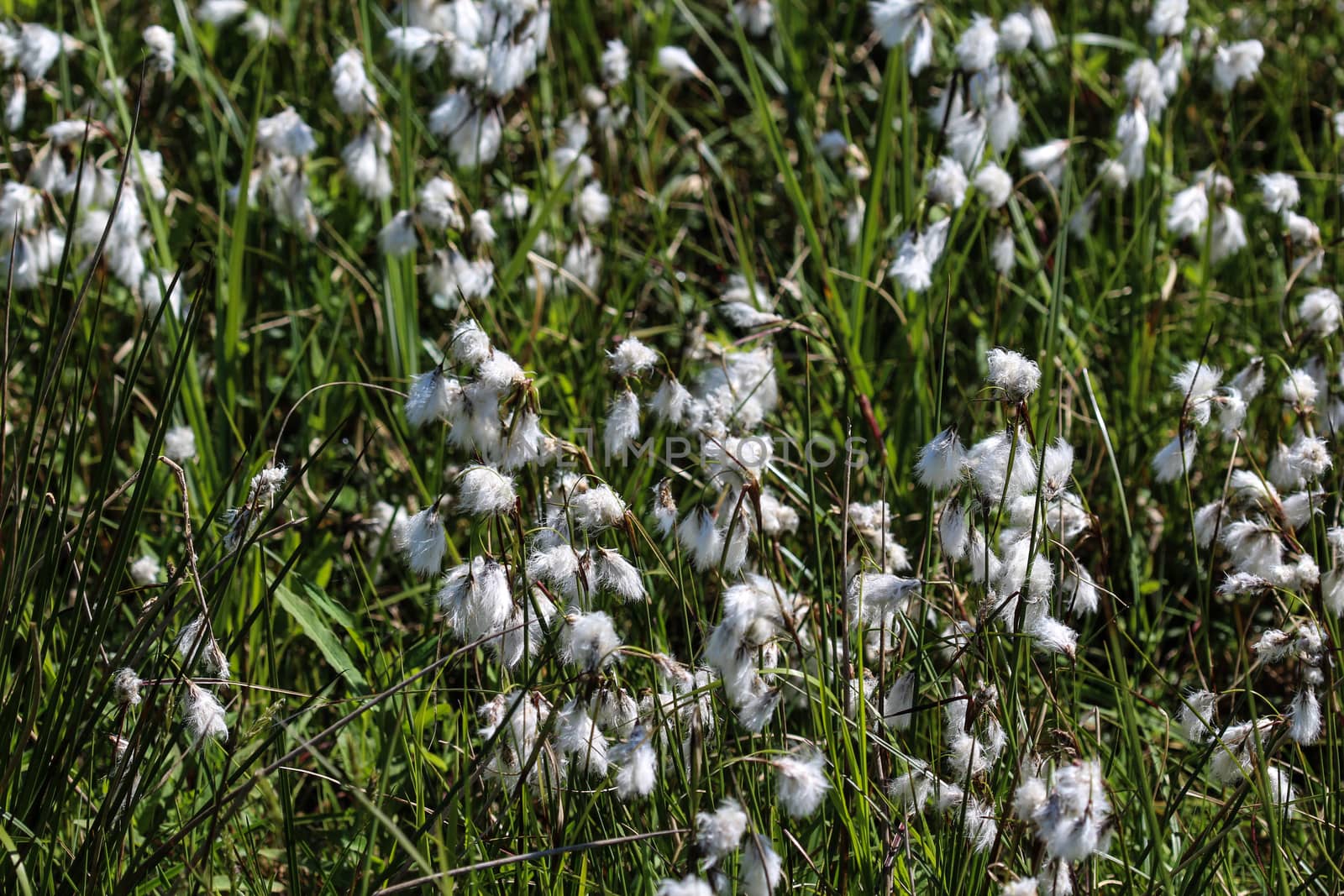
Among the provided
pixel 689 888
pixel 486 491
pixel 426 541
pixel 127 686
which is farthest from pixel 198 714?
pixel 689 888

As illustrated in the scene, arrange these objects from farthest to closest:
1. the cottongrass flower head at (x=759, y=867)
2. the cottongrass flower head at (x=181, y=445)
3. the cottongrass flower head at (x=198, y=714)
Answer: the cottongrass flower head at (x=181, y=445) → the cottongrass flower head at (x=198, y=714) → the cottongrass flower head at (x=759, y=867)

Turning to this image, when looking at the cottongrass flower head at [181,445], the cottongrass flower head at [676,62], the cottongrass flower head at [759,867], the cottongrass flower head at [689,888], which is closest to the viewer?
the cottongrass flower head at [689,888]

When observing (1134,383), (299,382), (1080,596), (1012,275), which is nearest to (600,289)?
(299,382)

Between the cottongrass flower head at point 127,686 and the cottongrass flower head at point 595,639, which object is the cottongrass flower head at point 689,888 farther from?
the cottongrass flower head at point 127,686

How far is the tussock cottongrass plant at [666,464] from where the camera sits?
1.67 meters

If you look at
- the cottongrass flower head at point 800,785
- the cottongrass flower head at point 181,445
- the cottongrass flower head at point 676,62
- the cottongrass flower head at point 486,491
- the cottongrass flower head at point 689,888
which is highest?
the cottongrass flower head at point 486,491

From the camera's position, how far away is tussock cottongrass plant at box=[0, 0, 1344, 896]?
1.67 metres

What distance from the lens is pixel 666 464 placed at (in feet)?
6.59

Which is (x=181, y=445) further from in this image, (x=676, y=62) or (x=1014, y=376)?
(x=1014, y=376)

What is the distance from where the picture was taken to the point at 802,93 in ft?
12.8

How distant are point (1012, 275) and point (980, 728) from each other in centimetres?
226

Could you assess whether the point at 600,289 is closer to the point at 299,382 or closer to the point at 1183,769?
the point at 299,382

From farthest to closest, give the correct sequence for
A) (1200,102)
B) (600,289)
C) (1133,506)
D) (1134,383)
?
(1200,102), (600,289), (1134,383), (1133,506)

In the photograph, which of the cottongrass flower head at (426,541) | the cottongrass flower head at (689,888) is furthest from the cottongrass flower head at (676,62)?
the cottongrass flower head at (689,888)
